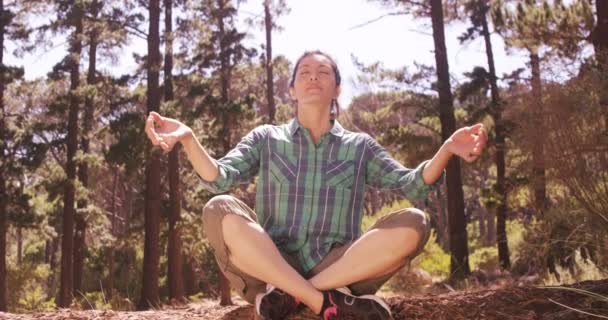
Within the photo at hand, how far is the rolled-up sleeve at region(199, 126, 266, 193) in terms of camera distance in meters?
2.62

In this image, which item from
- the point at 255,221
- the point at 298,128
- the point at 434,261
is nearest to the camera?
the point at 255,221

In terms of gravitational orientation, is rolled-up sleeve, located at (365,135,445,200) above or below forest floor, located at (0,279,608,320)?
above

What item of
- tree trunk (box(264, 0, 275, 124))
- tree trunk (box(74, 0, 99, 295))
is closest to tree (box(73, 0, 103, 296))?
tree trunk (box(74, 0, 99, 295))

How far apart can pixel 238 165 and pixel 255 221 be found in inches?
11.4

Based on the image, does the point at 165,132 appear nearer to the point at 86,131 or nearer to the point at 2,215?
the point at 2,215

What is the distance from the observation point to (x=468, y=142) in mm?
2490

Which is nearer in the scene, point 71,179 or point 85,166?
point 71,179

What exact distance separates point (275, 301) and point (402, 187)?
0.75 m

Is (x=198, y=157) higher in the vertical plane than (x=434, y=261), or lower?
higher

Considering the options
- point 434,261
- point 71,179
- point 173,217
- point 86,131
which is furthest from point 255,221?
point 86,131

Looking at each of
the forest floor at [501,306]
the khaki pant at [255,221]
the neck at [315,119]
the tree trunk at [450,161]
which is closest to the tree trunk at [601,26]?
the tree trunk at [450,161]

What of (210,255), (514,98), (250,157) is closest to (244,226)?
(250,157)

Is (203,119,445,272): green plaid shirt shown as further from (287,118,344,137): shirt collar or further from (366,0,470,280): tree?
(366,0,470,280): tree

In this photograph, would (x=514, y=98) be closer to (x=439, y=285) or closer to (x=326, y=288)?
(x=439, y=285)
